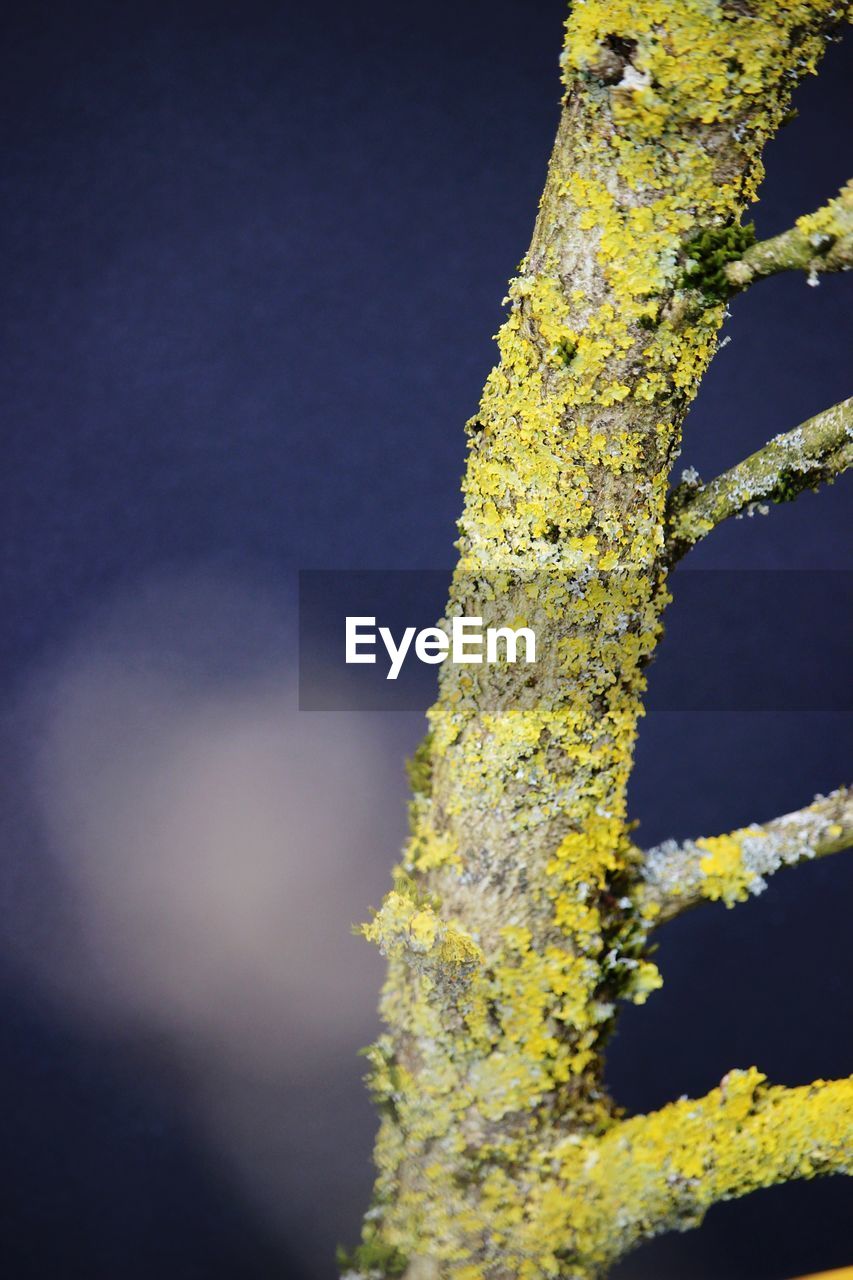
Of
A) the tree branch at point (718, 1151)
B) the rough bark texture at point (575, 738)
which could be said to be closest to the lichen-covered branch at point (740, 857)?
the rough bark texture at point (575, 738)

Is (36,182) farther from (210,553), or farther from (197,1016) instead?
(197,1016)

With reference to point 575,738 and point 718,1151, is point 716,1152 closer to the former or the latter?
point 718,1151

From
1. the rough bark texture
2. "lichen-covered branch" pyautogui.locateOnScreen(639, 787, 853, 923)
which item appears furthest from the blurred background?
"lichen-covered branch" pyautogui.locateOnScreen(639, 787, 853, 923)

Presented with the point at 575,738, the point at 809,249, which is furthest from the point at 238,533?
the point at 809,249

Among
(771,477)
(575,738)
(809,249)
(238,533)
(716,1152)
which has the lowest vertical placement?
(716,1152)

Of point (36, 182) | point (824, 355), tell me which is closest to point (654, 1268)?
point (824, 355)

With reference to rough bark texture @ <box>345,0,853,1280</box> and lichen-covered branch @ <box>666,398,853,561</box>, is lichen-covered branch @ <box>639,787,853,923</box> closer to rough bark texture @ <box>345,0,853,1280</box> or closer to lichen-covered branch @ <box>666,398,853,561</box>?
rough bark texture @ <box>345,0,853,1280</box>

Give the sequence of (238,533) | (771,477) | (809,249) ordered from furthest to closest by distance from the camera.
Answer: (238,533) → (771,477) → (809,249)
